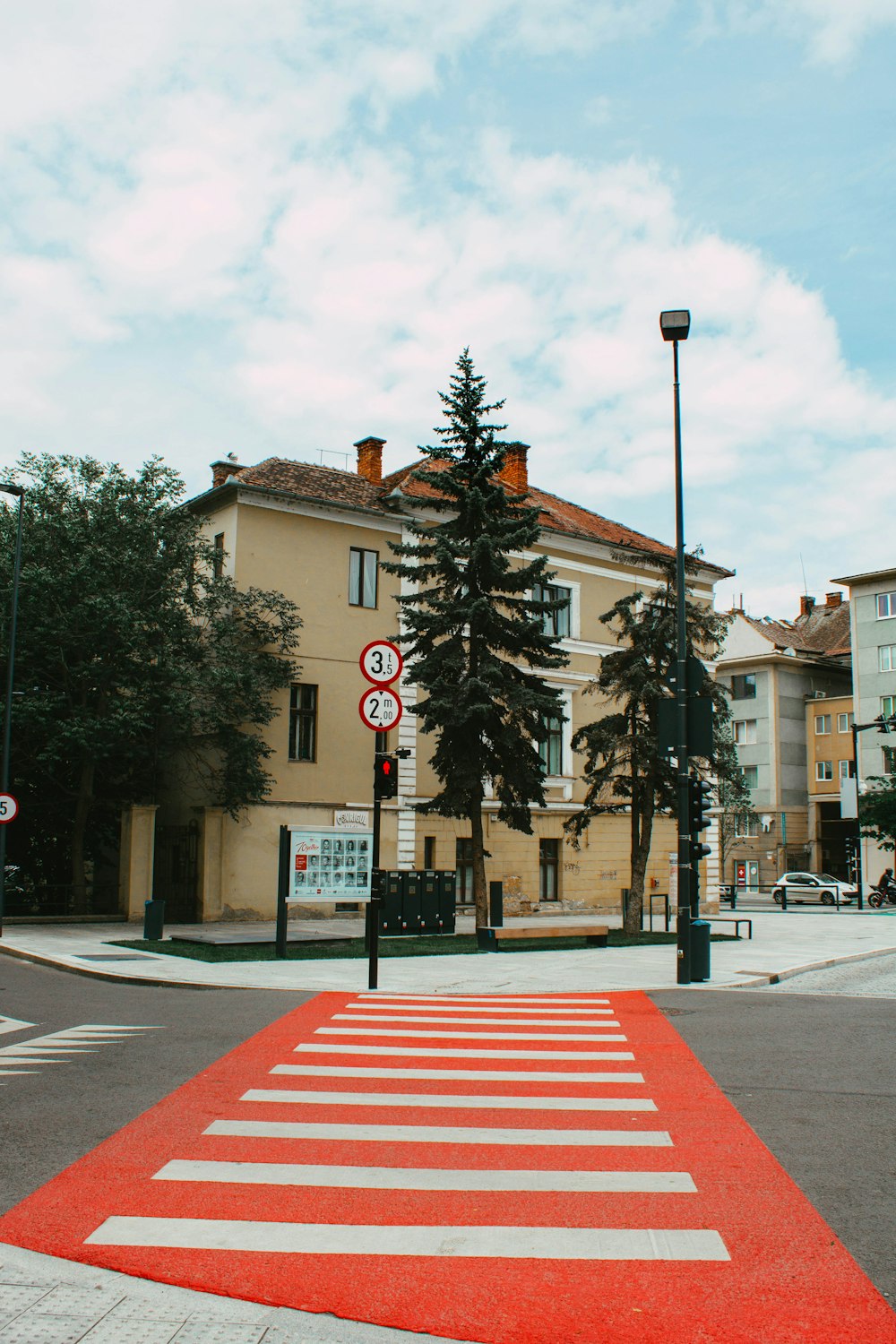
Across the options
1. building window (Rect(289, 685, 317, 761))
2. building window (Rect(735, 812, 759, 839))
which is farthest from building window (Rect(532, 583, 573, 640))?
building window (Rect(735, 812, 759, 839))

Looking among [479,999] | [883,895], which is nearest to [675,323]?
[479,999]

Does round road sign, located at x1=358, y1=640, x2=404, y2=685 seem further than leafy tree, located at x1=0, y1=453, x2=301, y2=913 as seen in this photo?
No

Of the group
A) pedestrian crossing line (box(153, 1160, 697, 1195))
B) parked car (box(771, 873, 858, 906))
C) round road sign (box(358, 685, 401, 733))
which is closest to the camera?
pedestrian crossing line (box(153, 1160, 697, 1195))

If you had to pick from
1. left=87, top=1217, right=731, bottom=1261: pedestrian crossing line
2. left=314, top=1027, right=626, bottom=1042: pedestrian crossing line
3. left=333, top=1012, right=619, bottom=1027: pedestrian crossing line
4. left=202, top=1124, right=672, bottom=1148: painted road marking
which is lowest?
left=333, top=1012, right=619, bottom=1027: pedestrian crossing line

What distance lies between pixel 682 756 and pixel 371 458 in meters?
21.8

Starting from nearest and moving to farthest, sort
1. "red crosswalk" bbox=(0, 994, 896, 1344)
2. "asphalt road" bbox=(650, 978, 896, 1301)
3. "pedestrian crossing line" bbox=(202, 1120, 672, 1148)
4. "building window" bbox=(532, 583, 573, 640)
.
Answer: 1. "red crosswalk" bbox=(0, 994, 896, 1344)
2. "asphalt road" bbox=(650, 978, 896, 1301)
3. "pedestrian crossing line" bbox=(202, 1120, 672, 1148)
4. "building window" bbox=(532, 583, 573, 640)

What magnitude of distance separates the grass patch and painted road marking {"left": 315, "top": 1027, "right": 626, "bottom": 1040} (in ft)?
A: 26.1

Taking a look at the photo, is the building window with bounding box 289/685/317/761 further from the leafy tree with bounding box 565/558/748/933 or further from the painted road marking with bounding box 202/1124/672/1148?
the painted road marking with bounding box 202/1124/672/1148

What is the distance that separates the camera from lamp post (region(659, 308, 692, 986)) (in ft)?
55.4

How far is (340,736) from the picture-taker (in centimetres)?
3262

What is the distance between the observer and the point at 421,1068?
31.7ft

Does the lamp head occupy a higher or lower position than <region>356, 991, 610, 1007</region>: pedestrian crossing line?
higher

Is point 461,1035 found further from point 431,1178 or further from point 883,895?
point 883,895

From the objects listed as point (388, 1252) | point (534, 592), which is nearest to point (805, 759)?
point (534, 592)
